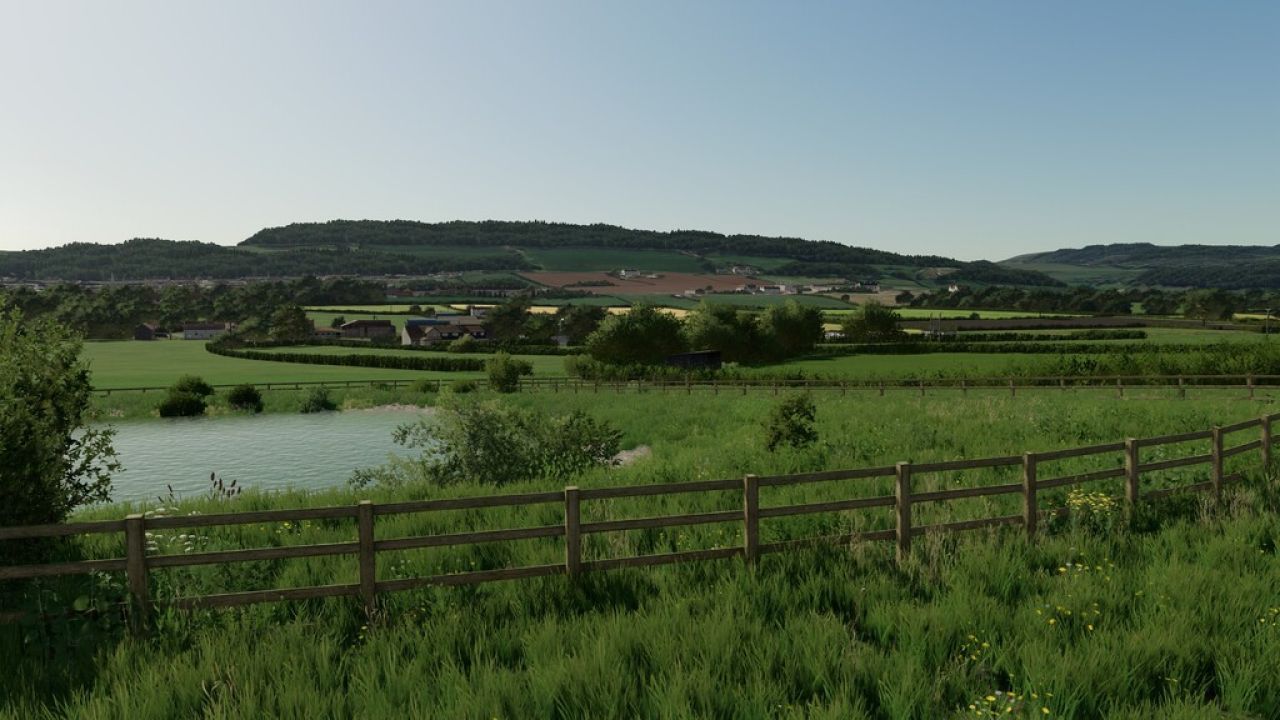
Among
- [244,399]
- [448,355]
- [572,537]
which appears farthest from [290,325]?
[572,537]

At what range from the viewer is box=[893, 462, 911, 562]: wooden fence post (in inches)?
410

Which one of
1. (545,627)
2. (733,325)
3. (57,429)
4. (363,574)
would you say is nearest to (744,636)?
(545,627)

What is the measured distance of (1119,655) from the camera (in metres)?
6.70

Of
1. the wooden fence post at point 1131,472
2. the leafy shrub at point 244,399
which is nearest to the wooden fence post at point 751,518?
the wooden fence post at point 1131,472

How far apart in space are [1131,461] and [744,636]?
29.4 feet

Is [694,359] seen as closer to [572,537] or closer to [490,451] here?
[490,451]

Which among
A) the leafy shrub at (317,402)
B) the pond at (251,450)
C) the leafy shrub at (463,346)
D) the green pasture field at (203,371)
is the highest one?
the leafy shrub at (463,346)

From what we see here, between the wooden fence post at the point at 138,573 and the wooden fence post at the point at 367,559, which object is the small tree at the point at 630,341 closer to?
the wooden fence post at the point at 367,559

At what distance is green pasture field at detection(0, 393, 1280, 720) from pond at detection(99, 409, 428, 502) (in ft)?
52.4

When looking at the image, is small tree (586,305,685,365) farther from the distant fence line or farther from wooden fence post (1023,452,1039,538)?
wooden fence post (1023,452,1039,538)

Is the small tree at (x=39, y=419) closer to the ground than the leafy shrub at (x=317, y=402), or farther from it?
farther from it

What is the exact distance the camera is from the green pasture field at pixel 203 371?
244 ft

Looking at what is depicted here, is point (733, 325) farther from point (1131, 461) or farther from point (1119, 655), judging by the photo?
point (1119, 655)

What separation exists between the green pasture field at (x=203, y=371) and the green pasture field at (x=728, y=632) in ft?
217
